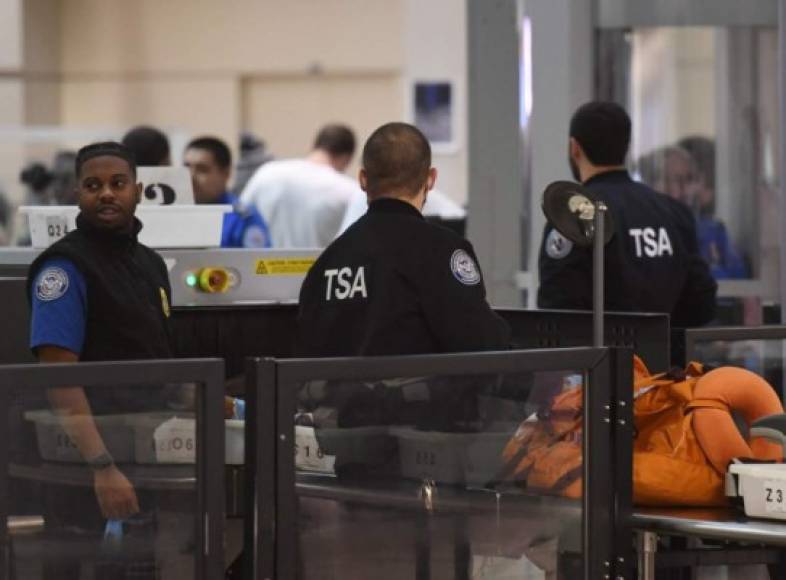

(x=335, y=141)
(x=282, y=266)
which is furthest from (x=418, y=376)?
(x=335, y=141)

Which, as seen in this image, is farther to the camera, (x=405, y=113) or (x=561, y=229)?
(x=405, y=113)

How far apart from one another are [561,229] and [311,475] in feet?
3.18

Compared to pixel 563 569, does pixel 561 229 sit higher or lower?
higher

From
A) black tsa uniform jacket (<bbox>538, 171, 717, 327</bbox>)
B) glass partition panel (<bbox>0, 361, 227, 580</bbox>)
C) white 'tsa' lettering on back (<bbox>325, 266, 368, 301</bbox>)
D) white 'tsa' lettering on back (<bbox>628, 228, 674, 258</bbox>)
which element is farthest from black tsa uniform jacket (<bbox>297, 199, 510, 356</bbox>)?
white 'tsa' lettering on back (<bbox>628, 228, 674, 258</bbox>)

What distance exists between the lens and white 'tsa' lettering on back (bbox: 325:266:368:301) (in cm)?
367

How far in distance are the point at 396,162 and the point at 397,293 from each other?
0.34 m

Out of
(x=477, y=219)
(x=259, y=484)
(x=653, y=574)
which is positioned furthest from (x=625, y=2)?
(x=259, y=484)

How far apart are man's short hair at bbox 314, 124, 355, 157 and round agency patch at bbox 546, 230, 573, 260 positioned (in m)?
3.81

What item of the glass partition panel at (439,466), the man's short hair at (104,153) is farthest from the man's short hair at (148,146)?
the glass partition panel at (439,466)

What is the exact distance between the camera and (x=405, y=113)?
603 inches

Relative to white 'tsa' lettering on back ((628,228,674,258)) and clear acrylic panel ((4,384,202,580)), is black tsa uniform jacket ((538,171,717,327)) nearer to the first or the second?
white 'tsa' lettering on back ((628,228,674,258))

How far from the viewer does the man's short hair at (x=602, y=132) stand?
16.4 feet

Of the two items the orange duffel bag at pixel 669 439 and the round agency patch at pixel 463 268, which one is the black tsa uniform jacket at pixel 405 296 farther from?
the orange duffel bag at pixel 669 439

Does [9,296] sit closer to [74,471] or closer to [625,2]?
[74,471]
